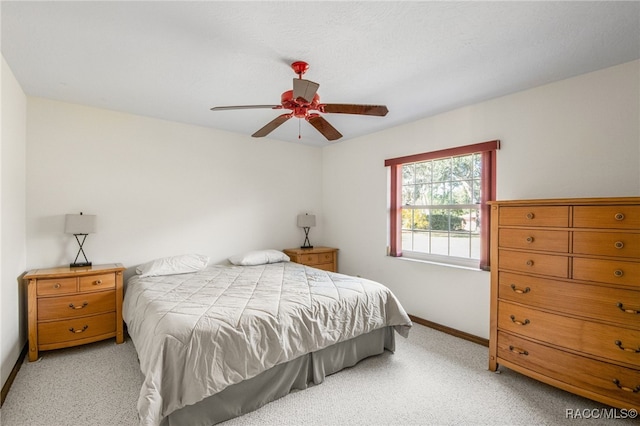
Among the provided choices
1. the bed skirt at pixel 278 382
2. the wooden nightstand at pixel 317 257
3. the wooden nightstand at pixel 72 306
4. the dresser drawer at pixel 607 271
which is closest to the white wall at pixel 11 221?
the wooden nightstand at pixel 72 306

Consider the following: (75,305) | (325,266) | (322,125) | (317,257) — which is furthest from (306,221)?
(75,305)

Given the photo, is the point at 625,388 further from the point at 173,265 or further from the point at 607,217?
the point at 173,265

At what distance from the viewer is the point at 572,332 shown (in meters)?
2.08

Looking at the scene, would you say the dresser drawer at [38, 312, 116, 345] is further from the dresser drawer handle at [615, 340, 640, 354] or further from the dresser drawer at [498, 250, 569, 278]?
the dresser drawer handle at [615, 340, 640, 354]

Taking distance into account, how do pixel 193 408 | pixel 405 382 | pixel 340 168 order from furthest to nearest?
pixel 340 168, pixel 405 382, pixel 193 408

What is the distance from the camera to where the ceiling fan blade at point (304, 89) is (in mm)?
1798

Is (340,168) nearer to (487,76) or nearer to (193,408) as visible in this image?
(487,76)

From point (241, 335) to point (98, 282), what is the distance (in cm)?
190

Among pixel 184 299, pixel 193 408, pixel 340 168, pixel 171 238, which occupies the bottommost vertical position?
pixel 193 408

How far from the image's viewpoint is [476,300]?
3.13 metres

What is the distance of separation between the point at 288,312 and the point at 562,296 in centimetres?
196

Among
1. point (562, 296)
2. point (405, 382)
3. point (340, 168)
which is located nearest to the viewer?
point (562, 296)

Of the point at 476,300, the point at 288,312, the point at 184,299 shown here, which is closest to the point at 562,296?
the point at 476,300

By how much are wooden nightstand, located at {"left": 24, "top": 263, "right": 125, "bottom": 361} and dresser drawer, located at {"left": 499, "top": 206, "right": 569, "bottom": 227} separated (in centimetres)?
361
